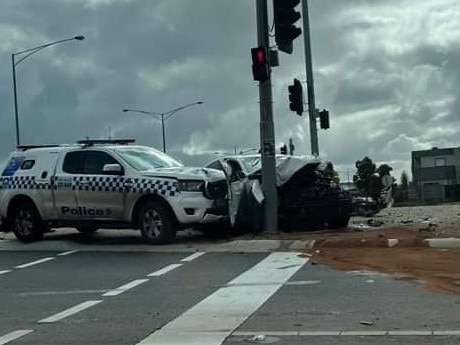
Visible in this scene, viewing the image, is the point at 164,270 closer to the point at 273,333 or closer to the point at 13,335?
the point at 13,335

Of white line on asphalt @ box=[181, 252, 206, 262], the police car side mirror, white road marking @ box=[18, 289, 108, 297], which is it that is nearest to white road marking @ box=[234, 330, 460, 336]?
white road marking @ box=[18, 289, 108, 297]

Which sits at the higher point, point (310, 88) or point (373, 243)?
point (310, 88)

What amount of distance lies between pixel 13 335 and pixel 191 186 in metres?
7.01

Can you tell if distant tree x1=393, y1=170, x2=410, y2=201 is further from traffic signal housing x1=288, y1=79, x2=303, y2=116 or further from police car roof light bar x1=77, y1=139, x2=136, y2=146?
police car roof light bar x1=77, y1=139, x2=136, y2=146

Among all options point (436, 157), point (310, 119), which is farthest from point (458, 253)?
point (436, 157)

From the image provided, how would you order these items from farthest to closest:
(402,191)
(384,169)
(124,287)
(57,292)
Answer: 1. (402,191)
2. (384,169)
3. (124,287)
4. (57,292)

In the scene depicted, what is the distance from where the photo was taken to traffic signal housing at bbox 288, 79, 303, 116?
2109 centimetres

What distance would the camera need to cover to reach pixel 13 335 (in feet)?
23.8

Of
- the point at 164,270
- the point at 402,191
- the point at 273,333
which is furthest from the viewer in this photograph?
the point at 402,191

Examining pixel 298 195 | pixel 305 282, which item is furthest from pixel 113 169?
pixel 305 282

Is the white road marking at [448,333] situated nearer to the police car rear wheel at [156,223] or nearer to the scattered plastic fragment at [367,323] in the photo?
the scattered plastic fragment at [367,323]

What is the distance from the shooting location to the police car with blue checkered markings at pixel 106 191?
14055 millimetres

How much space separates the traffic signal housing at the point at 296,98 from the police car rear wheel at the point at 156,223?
788 cm

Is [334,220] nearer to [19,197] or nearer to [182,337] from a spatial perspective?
[19,197]
